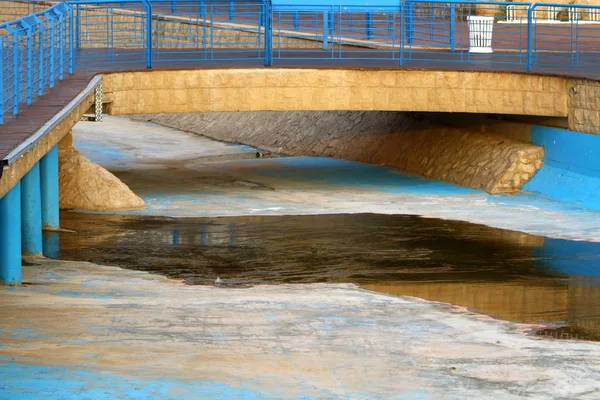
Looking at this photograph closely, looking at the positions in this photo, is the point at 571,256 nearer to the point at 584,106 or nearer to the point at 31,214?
the point at 584,106

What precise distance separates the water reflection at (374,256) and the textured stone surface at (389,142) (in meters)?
4.04

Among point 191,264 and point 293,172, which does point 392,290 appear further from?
point 293,172

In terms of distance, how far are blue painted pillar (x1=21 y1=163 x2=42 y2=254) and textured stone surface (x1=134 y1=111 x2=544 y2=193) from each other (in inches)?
378

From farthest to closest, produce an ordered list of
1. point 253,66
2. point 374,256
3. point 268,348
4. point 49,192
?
point 253,66, point 49,192, point 374,256, point 268,348

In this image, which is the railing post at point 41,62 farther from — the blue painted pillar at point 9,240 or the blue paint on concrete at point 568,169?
the blue paint on concrete at point 568,169

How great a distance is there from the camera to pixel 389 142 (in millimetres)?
28312

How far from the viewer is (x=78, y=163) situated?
846 inches

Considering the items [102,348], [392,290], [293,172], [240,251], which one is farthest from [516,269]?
[293,172]

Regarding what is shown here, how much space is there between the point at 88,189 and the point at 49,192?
2384mm

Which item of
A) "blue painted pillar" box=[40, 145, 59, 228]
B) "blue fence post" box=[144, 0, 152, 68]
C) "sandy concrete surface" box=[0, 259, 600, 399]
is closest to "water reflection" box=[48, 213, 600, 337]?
"blue painted pillar" box=[40, 145, 59, 228]

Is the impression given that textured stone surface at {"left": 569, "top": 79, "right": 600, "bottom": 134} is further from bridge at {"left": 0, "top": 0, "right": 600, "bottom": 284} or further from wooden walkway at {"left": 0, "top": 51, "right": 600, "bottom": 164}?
wooden walkway at {"left": 0, "top": 51, "right": 600, "bottom": 164}

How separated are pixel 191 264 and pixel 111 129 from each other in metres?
19.1

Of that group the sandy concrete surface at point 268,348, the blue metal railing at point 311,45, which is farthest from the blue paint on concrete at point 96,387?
the blue metal railing at point 311,45

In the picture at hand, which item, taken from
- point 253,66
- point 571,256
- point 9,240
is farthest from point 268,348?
point 253,66
